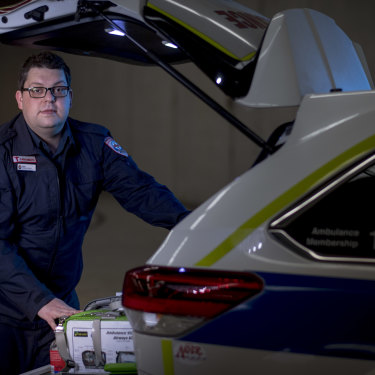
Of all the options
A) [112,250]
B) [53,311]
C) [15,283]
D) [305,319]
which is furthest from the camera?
[112,250]

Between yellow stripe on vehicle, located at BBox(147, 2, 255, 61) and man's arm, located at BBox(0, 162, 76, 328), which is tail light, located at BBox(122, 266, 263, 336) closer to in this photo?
yellow stripe on vehicle, located at BBox(147, 2, 255, 61)

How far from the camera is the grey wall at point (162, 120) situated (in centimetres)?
809

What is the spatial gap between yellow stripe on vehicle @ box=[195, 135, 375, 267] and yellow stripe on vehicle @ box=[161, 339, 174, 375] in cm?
19

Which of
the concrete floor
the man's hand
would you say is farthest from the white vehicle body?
the concrete floor

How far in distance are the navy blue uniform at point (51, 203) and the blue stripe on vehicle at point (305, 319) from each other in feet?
3.88

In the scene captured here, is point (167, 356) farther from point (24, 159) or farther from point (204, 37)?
point (24, 159)

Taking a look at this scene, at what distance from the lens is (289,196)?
1.13 metres

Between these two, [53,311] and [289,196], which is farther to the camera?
[53,311]

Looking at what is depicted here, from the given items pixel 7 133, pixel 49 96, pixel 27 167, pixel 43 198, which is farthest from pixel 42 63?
pixel 43 198

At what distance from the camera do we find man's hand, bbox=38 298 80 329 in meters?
1.99

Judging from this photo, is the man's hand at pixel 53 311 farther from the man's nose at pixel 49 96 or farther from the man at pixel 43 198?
the man's nose at pixel 49 96

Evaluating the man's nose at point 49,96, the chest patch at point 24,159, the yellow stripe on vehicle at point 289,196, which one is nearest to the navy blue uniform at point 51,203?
the chest patch at point 24,159

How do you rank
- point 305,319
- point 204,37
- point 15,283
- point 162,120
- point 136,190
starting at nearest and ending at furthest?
point 305,319 → point 204,37 → point 15,283 → point 136,190 → point 162,120

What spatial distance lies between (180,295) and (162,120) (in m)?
9.87
